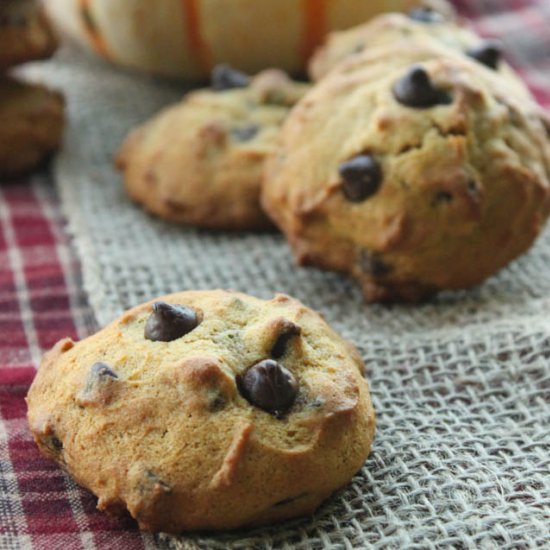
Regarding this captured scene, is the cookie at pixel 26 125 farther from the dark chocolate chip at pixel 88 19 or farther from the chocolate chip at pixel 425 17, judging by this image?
the chocolate chip at pixel 425 17

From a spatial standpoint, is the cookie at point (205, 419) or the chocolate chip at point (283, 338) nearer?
the cookie at point (205, 419)

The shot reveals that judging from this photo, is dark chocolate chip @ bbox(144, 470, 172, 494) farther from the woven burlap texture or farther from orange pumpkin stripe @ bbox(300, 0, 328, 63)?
orange pumpkin stripe @ bbox(300, 0, 328, 63)

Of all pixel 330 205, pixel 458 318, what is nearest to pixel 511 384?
pixel 458 318

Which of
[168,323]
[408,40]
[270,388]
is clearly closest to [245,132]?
[408,40]

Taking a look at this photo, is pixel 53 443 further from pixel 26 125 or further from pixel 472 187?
pixel 26 125

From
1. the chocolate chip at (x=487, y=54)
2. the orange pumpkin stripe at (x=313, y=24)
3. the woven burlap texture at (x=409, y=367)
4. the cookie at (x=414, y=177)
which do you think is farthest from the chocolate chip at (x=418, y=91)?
the orange pumpkin stripe at (x=313, y=24)

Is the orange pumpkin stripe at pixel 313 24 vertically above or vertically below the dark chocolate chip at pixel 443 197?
below
